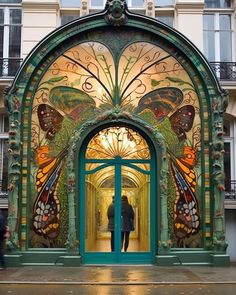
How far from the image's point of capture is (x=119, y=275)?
13359 mm

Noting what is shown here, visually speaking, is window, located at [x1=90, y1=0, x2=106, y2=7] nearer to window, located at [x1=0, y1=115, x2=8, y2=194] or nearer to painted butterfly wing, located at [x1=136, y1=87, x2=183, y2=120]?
window, located at [x1=0, y1=115, x2=8, y2=194]

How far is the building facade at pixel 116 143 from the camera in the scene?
1521 cm

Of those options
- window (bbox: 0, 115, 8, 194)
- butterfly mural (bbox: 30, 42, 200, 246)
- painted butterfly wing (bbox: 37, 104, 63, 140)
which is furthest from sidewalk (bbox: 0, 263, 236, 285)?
window (bbox: 0, 115, 8, 194)

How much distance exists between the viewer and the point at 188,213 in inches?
607

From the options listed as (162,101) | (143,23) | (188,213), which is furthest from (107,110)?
(188,213)

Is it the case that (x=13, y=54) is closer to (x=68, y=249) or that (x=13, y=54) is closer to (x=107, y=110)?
(x=107, y=110)

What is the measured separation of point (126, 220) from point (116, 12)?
603 centimetres

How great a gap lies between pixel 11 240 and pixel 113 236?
2.86 meters

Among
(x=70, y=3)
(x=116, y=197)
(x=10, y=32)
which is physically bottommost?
(x=116, y=197)

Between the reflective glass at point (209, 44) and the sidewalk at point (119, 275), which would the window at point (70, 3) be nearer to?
the reflective glass at point (209, 44)

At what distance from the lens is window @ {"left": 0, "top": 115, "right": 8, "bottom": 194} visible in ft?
59.4

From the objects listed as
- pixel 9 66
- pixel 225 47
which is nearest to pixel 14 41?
pixel 9 66

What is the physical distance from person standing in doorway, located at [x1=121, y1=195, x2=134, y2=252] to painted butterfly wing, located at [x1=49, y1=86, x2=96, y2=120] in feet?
9.21

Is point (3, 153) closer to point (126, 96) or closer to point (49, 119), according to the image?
point (49, 119)
